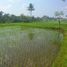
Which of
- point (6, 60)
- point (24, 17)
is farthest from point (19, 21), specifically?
point (6, 60)

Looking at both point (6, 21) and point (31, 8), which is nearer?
point (6, 21)

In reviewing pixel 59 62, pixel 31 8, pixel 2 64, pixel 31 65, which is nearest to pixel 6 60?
pixel 2 64

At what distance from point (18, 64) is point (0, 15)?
101 feet

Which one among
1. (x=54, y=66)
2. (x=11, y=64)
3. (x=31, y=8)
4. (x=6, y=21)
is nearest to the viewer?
(x=54, y=66)

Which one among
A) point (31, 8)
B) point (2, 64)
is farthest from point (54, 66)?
point (31, 8)

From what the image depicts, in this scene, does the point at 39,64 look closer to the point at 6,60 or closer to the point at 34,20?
the point at 6,60

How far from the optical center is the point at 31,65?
6.48m

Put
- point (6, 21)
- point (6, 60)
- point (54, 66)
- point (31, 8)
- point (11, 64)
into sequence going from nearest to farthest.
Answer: point (54, 66), point (11, 64), point (6, 60), point (6, 21), point (31, 8)

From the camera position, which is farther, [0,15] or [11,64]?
[0,15]

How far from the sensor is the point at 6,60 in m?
7.22

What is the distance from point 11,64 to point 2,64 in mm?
286

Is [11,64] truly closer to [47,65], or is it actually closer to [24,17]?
[47,65]

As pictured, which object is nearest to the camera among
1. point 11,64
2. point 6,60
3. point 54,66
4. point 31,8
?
point 54,66

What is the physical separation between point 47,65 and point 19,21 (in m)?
31.0
